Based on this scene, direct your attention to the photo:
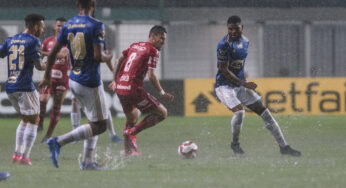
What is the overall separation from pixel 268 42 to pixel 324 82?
254 centimetres

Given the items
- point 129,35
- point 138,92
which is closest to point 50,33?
point 129,35

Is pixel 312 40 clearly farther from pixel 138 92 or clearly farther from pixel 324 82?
pixel 138 92

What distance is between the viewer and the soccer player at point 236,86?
10.2m

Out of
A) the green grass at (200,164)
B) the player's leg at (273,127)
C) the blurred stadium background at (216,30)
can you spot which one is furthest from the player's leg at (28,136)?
the blurred stadium background at (216,30)

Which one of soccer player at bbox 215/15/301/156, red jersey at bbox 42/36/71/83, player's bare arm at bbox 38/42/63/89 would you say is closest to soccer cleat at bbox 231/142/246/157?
soccer player at bbox 215/15/301/156

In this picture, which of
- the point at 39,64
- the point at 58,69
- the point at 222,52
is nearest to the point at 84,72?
the point at 39,64

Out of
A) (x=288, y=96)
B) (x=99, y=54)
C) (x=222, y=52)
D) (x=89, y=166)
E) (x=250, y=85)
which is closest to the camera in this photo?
(x=99, y=54)

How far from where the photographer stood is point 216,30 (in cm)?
2180

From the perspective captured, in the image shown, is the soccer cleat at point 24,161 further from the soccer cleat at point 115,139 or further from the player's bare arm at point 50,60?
the soccer cleat at point 115,139

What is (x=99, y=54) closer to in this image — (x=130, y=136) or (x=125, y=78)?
(x=125, y=78)

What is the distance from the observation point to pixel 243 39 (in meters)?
10.4

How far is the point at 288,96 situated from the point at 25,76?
1106 cm

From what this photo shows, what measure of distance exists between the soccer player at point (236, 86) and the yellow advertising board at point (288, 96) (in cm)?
882

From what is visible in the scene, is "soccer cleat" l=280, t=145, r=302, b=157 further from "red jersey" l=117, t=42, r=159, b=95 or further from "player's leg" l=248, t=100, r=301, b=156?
"red jersey" l=117, t=42, r=159, b=95
